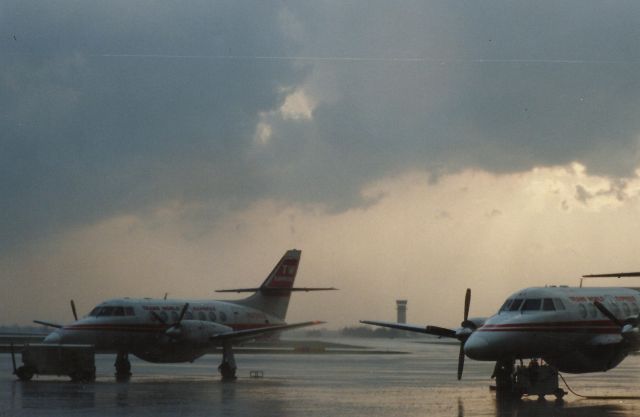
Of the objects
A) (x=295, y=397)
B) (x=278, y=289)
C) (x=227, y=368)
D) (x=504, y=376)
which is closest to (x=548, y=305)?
(x=504, y=376)

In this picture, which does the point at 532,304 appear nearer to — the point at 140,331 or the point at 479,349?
the point at 479,349

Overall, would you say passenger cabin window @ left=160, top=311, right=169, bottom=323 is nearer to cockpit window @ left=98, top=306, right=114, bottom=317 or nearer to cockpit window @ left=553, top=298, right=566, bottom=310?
cockpit window @ left=98, top=306, right=114, bottom=317

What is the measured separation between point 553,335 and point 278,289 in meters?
21.8

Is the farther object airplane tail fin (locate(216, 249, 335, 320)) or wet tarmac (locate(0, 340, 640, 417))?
airplane tail fin (locate(216, 249, 335, 320))

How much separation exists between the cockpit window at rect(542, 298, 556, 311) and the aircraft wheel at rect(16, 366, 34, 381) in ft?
61.4

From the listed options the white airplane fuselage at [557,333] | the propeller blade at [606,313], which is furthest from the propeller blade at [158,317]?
the propeller blade at [606,313]

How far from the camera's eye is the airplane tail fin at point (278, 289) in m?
47.8

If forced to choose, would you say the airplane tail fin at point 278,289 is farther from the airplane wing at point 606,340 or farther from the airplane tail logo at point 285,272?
the airplane wing at point 606,340

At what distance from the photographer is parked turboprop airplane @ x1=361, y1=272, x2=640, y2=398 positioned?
91.7 ft

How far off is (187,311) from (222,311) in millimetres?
2416

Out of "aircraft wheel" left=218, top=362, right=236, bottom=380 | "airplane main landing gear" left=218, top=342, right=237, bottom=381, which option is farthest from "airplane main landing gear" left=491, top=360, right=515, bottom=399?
"aircraft wheel" left=218, top=362, right=236, bottom=380

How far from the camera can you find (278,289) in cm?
4819

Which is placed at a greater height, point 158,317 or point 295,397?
point 158,317

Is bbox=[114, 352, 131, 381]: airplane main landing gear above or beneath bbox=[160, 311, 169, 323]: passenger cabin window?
beneath
